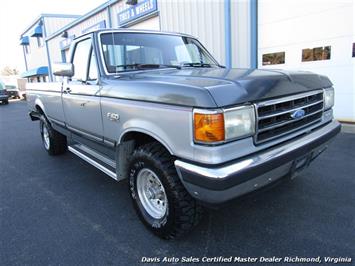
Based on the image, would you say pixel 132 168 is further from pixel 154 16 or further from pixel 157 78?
pixel 154 16

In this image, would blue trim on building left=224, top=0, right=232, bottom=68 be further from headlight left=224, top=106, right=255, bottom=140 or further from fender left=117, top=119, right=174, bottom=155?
headlight left=224, top=106, right=255, bottom=140

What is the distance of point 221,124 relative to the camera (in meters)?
1.93

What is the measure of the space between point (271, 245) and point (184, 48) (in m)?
2.62

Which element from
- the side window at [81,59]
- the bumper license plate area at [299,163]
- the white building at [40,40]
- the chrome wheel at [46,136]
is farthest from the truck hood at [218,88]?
the white building at [40,40]

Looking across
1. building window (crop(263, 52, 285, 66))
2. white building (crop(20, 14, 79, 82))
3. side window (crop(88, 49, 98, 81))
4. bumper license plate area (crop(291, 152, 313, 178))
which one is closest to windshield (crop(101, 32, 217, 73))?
side window (crop(88, 49, 98, 81))

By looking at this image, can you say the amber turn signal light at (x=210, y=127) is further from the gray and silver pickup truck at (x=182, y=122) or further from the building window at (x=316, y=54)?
the building window at (x=316, y=54)

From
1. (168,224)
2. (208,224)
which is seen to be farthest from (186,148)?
(208,224)

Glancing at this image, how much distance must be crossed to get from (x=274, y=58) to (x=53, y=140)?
224 inches

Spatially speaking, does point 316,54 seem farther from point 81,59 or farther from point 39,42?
point 39,42

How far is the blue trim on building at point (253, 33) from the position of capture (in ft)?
24.1

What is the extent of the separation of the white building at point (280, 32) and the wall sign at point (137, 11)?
48cm

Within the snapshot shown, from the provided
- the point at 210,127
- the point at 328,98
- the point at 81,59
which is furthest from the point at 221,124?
the point at 81,59

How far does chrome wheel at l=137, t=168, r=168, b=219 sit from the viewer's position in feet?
8.96

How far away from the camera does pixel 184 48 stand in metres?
3.82
